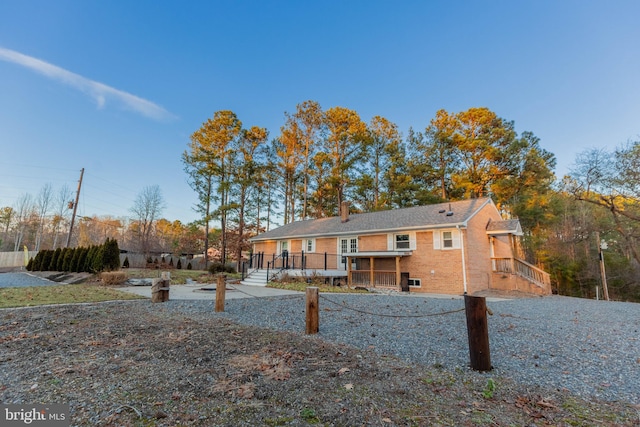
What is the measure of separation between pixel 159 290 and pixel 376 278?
36.4 ft

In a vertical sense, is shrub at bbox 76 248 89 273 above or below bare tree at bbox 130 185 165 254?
below

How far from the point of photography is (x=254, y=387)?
2955mm

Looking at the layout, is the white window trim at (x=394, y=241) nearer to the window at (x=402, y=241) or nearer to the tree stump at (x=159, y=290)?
the window at (x=402, y=241)

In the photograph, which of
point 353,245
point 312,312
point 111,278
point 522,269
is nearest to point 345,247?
point 353,245

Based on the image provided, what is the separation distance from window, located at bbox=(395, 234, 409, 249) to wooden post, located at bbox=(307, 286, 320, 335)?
11786mm

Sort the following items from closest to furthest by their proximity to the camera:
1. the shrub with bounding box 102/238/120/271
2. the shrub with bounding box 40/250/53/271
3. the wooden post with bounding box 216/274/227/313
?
the wooden post with bounding box 216/274/227/313, the shrub with bounding box 102/238/120/271, the shrub with bounding box 40/250/53/271

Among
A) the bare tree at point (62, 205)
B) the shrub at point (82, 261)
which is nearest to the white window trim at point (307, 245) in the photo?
the shrub at point (82, 261)

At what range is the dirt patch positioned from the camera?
2.38 meters

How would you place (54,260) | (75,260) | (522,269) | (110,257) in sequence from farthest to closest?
(54,260) → (75,260) → (522,269) → (110,257)

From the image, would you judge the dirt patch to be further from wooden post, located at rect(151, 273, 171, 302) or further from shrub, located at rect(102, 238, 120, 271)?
shrub, located at rect(102, 238, 120, 271)

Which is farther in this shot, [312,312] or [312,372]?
[312,312]

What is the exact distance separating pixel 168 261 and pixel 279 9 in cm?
2101

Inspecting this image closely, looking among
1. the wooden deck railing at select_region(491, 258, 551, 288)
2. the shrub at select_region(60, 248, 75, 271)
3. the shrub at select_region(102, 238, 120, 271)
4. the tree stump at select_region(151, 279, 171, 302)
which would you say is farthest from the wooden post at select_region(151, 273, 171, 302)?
the wooden deck railing at select_region(491, 258, 551, 288)

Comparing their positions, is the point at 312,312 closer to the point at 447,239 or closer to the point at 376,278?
the point at 376,278
